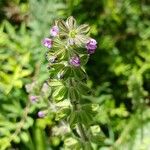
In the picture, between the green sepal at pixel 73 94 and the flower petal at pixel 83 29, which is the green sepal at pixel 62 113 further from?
the flower petal at pixel 83 29

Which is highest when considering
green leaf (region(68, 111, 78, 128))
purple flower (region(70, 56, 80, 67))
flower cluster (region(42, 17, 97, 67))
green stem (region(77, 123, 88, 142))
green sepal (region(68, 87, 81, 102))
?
flower cluster (region(42, 17, 97, 67))

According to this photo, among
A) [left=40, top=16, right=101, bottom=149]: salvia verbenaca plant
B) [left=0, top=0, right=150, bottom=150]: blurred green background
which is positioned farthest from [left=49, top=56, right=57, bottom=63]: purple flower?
[left=0, top=0, right=150, bottom=150]: blurred green background

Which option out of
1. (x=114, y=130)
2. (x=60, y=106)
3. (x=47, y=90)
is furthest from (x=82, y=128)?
(x=114, y=130)

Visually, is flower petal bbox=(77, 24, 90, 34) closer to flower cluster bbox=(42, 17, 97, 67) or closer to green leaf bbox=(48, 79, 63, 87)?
flower cluster bbox=(42, 17, 97, 67)

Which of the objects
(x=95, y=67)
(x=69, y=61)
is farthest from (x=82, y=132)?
(x=95, y=67)

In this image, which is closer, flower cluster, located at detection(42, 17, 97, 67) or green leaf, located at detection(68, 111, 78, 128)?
flower cluster, located at detection(42, 17, 97, 67)

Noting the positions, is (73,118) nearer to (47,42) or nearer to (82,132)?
(82,132)
